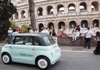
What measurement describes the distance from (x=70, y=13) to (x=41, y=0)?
26.1 feet

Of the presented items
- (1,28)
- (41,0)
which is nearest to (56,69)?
(1,28)

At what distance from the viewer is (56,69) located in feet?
26.3

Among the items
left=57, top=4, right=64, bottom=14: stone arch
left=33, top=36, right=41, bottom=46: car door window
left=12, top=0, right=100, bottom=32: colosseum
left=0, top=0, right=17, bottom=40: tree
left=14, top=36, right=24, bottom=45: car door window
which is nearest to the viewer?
left=33, top=36, right=41, bottom=46: car door window

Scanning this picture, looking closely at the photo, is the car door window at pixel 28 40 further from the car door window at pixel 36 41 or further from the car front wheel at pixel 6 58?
the car front wheel at pixel 6 58

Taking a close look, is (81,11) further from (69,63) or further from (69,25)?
(69,63)

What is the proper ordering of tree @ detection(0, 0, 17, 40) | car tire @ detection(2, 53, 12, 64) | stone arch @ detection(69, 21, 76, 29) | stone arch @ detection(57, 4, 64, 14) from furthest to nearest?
1. stone arch @ detection(57, 4, 64, 14)
2. stone arch @ detection(69, 21, 76, 29)
3. tree @ detection(0, 0, 17, 40)
4. car tire @ detection(2, 53, 12, 64)

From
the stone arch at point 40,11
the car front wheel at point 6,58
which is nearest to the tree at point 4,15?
the car front wheel at point 6,58

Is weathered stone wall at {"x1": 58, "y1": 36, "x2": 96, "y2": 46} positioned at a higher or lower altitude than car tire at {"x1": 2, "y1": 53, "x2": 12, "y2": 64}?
higher

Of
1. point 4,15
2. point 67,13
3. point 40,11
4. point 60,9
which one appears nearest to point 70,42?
point 4,15

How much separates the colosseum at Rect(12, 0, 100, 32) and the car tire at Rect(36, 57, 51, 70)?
99.5 ft

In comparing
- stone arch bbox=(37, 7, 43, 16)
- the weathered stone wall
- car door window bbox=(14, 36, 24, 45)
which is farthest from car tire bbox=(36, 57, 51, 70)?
stone arch bbox=(37, 7, 43, 16)

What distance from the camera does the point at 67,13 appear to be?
38000 mm

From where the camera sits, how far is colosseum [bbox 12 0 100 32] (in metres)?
37.2

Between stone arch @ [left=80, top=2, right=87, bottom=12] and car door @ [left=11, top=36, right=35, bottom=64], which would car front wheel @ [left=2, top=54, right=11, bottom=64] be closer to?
car door @ [left=11, top=36, right=35, bottom=64]
